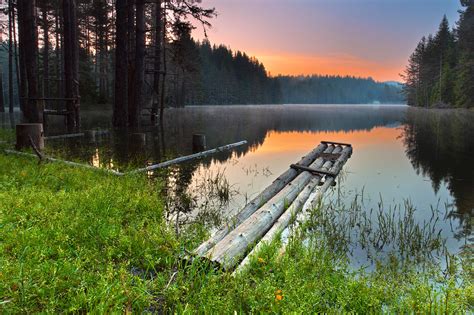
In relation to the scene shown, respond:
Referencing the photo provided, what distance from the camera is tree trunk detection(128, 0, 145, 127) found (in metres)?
20.1

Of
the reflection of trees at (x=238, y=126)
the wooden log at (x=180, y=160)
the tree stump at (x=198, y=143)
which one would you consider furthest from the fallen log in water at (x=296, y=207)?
the tree stump at (x=198, y=143)

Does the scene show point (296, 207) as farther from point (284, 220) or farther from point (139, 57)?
point (139, 57)

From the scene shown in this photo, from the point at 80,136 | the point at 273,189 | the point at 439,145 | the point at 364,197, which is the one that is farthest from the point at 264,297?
the point at 439,145

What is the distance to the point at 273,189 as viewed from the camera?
30.5 ft

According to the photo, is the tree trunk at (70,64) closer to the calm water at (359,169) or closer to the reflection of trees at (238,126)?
the calm water at (359,169)

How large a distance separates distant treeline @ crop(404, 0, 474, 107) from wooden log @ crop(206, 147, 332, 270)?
62.1 m

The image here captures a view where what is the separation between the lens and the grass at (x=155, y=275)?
3.78 m

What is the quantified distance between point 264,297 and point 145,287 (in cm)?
139

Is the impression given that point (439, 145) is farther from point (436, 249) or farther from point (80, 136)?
point (80, 136)

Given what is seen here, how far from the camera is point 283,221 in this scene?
22.7 feet

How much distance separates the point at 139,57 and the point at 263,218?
55.0 ft

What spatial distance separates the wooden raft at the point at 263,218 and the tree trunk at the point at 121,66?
13.6 m

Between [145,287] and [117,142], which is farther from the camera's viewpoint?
[117,142]

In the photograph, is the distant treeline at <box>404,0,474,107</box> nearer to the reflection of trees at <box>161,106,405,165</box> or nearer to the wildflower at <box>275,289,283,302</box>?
the reflection of trees at <box>161,106,405,165</box>
